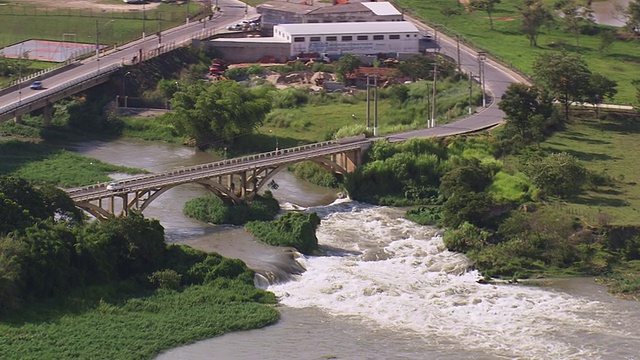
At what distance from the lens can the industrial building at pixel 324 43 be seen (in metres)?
110

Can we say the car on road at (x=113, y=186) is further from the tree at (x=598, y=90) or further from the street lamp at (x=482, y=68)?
the tree at (x=598, y=90)

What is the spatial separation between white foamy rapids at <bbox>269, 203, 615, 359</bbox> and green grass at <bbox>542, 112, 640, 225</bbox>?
9.30m

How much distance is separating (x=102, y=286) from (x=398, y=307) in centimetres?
1301

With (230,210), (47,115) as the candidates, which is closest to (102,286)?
(230,210)

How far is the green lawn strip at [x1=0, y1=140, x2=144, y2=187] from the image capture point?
77.2 m

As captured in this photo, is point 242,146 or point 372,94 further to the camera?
point 372,94

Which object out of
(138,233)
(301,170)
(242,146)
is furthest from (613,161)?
(138,233)

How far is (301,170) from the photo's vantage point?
8144cm

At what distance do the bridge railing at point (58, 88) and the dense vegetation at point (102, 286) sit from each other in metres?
28.0

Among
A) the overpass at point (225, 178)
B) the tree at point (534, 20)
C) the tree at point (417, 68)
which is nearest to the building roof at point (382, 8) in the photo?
the tree at point (534, 20)

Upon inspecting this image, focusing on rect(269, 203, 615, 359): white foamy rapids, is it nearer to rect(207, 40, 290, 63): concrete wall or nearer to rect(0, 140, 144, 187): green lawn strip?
rect(0, 140, 144, 187): green lawn strip

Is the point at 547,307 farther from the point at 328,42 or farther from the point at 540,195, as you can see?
the point at 328,42

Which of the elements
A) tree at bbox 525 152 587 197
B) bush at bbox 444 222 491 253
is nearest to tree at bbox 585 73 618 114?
tree at bbox 525 152 587 197

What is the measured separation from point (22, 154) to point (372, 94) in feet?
89.3
